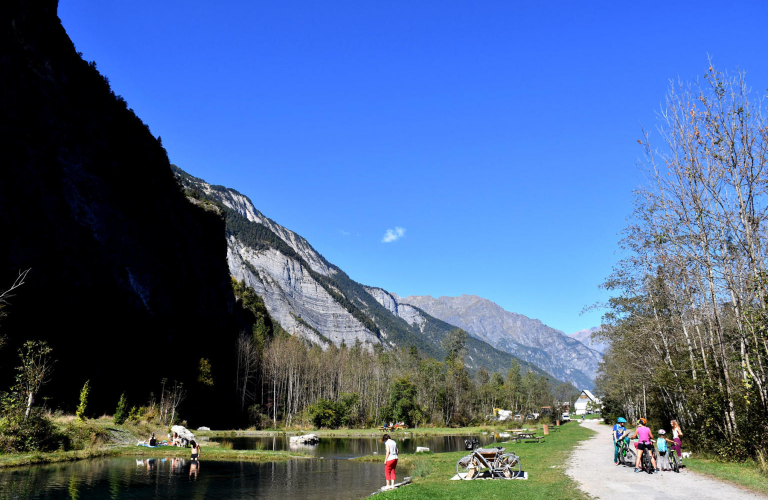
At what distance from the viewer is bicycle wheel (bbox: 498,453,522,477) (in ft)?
66.5

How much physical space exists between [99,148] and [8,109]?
1479 centimetres

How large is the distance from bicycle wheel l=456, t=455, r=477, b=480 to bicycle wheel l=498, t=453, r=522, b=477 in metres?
1.15

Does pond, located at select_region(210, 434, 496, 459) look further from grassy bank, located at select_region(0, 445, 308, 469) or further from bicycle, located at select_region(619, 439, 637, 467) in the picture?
bicycle, located at select_region(619, 439, 637, 467)

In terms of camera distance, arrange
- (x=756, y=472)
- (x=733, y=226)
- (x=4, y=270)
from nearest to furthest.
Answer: (x=756, y=472) → (x=733, y=226) → (x=4, y=270)

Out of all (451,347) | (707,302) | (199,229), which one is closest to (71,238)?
(199,229)

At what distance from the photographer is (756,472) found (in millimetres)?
17203

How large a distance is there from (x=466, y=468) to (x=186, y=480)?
551 inches

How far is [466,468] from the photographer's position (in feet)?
71.7

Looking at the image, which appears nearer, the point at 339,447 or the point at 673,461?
the point at 673,461

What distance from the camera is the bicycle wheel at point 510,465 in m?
20.3

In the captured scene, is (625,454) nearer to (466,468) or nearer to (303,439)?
(466,468)

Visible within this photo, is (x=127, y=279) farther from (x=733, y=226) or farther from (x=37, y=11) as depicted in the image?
(x=733, y=226)

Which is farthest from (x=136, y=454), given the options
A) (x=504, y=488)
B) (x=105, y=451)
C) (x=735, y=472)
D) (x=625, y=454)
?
(x=735, y=472)

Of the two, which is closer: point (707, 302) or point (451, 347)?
point (707, 302)
